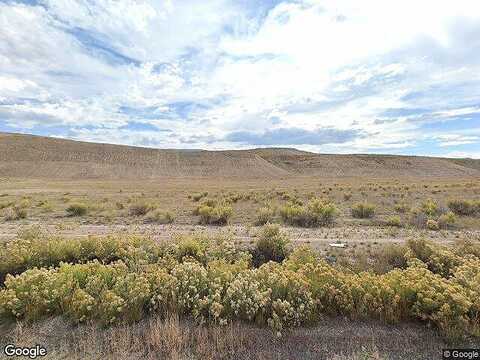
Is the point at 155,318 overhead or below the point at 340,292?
below

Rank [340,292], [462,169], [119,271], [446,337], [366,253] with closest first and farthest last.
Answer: [446,337] → [340,292] → [119,271] → [366,253] → [462,169]

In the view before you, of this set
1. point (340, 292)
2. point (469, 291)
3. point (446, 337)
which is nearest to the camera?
point (446, 337)

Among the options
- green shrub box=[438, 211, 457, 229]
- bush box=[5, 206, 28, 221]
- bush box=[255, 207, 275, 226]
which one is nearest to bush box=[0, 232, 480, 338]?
green shrub box=[438, 211, 457, 229]

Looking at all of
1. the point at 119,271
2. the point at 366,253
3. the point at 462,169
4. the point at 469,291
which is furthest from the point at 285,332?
the point at 462,169

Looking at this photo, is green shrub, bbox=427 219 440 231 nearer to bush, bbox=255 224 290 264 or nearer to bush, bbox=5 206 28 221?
bush, bbox=255 224 290 264

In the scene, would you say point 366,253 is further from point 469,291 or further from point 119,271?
point 119,271

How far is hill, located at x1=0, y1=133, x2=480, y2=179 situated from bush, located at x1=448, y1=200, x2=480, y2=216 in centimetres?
7329

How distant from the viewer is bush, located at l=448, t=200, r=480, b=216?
18.3 m

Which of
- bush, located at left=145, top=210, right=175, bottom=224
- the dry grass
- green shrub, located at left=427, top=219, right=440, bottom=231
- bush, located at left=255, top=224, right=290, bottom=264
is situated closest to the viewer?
the dry grass

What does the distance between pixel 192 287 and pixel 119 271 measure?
68.0 inches

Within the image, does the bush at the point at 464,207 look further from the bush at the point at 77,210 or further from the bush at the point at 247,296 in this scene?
the bush at the point at 77,210

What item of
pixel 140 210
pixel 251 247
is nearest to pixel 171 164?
pixel 140 210

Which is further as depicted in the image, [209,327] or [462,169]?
[462,169]

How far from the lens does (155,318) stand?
18.1 feet
